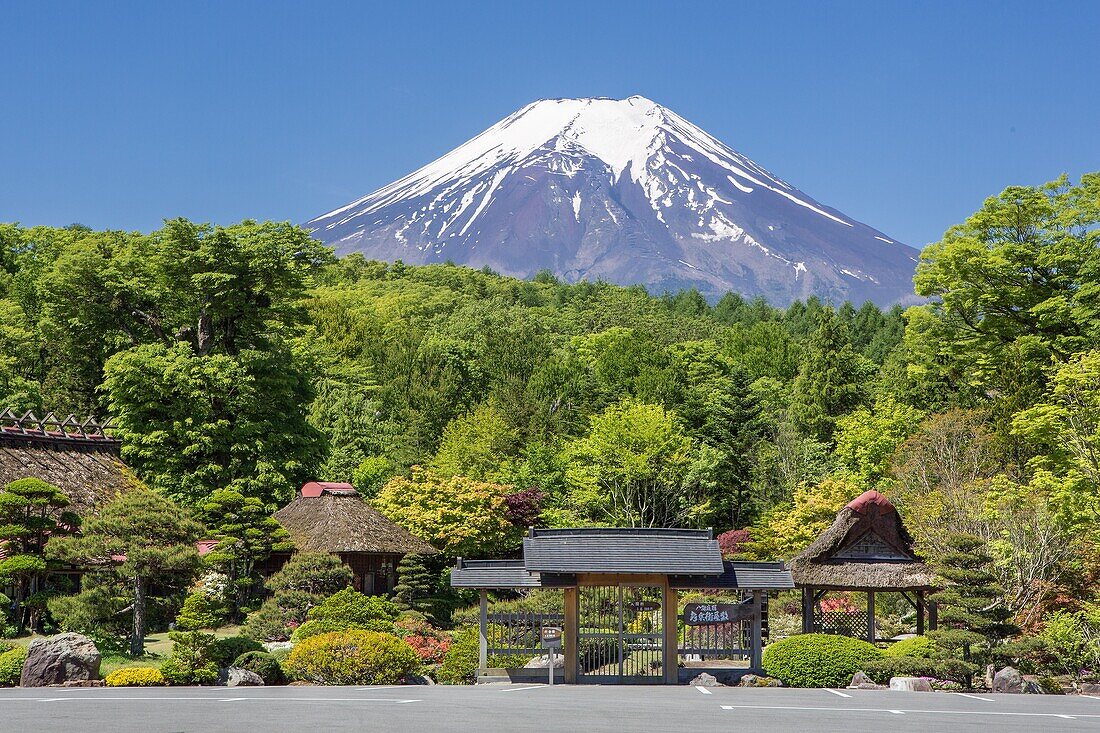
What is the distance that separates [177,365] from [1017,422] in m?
28.8

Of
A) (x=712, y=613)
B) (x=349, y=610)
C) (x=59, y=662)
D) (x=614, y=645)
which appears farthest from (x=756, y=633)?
(x=59, y=662)

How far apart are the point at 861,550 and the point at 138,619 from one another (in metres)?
16.9

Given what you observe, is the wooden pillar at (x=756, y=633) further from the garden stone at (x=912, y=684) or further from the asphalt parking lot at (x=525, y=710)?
the garden stone at (x=912, y=684)

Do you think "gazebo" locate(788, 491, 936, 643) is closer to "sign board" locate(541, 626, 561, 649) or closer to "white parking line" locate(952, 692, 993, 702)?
"white parking line" locate(952, 692, 993, 702)

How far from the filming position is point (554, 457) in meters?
50.7

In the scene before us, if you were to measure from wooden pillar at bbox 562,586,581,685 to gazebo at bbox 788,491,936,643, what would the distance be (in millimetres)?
6403

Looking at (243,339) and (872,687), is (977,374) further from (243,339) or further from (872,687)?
(243,339)

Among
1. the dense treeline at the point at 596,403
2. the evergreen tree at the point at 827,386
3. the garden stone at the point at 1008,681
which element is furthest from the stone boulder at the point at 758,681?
the evergreen tree at the point at 827,386

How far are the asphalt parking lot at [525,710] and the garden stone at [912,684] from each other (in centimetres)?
61

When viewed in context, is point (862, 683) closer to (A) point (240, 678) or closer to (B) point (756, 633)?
(B) point (756, 633)

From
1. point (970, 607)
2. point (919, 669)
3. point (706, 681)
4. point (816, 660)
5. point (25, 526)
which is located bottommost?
point (706, 681)

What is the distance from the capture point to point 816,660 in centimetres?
2339

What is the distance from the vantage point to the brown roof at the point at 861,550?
2792 cm

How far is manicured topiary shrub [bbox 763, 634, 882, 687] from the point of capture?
2331 centimetres
